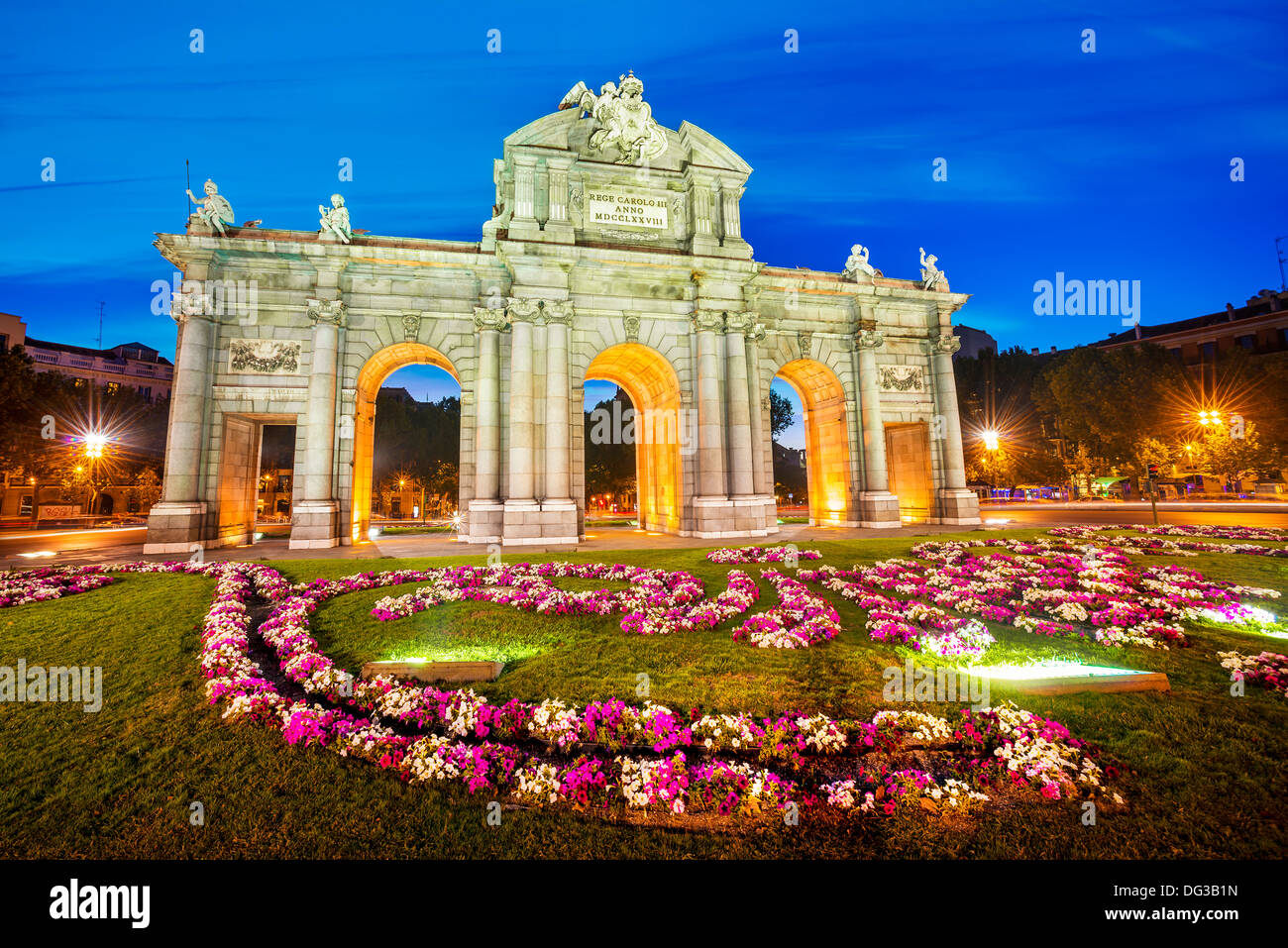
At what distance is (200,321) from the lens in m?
21.3

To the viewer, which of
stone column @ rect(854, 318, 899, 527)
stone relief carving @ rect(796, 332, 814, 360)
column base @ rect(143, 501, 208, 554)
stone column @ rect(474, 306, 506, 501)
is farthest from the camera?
stone relief carving @ rect(796, 332, 814, 360)

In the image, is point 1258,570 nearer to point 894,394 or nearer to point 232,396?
point 894,394

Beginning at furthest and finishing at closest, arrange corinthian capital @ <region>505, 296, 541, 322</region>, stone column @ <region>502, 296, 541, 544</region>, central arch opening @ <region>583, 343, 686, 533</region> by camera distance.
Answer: central arch opening @ <region>583, 343, 686, 533</region> → corinthian capital @ <region>505, 296, 541, 322</region> → stone column @ <region>502, 296, 541, 544</region>

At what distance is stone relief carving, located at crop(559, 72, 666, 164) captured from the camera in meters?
23.0

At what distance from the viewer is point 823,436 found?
30.0 meters

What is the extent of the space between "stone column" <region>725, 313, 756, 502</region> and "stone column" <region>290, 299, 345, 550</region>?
16.9m

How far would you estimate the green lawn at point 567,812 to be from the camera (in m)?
3.73

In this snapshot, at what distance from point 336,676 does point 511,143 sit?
23016 mm

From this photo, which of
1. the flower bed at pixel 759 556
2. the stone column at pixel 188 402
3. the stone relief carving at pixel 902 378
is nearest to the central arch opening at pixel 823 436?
the stone relief carving at pixel 902 378

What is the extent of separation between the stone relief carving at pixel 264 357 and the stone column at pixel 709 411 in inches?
689

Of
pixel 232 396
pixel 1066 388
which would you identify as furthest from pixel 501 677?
pixel 1066 388

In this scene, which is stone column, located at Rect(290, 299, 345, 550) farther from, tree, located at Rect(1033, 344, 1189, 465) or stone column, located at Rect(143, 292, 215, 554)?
tree, located at Rect(1033, 344, 1189, 465)

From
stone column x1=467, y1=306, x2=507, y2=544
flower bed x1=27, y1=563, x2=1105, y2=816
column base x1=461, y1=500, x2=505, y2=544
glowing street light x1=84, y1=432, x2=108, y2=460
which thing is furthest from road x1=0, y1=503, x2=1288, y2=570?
glowing street light x1=84, y1=432, x2=108, y2=460

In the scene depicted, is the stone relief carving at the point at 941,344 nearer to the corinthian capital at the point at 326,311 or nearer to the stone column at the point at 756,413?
the stone column at the point at 756,413
